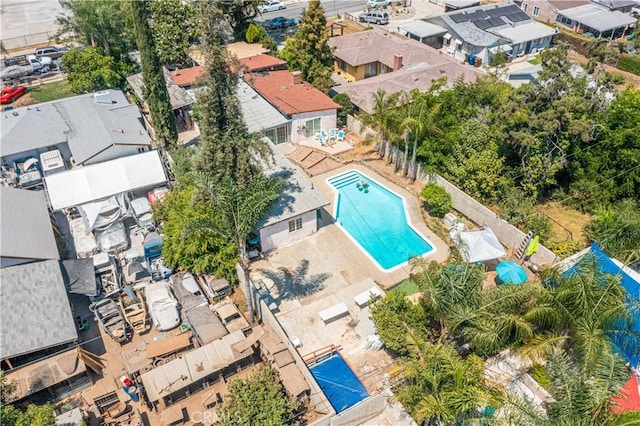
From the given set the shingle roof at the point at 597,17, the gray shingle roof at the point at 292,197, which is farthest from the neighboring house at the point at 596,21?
the gray shingle roof at the point at 292,197

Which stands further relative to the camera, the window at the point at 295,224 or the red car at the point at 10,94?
the red car at the point at 10,94

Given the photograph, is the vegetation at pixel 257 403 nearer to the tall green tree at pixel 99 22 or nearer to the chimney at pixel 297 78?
the chimney at pixel 297 78

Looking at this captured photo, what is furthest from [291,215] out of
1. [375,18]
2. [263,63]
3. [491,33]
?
[375,18]

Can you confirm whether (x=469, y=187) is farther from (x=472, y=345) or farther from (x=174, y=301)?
(x=174, y=301)

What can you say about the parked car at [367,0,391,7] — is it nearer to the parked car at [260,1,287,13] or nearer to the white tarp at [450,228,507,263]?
the parked car at [260,1,287,13]

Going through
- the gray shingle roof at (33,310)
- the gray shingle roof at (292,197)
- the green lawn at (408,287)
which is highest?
the gray shingle roof at (292,197)

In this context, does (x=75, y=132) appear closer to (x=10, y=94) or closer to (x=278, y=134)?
(x=10, y=94)
